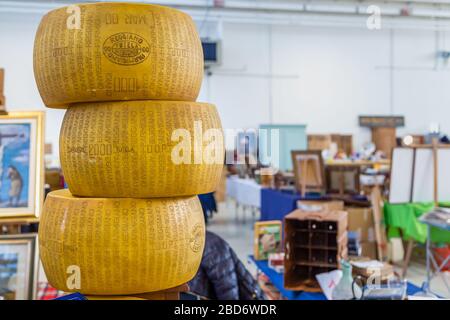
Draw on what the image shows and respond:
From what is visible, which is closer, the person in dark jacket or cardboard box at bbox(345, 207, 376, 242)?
the person in dark jacket

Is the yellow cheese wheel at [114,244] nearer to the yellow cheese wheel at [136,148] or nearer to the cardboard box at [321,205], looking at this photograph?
the yellow cheese wheel at [136,148]

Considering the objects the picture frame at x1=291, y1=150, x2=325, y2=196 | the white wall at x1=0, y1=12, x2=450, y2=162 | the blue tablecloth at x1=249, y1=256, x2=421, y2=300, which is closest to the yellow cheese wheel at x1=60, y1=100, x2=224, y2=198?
the blue tablecloth at x1=249, y1=256, x2=421, y2=300

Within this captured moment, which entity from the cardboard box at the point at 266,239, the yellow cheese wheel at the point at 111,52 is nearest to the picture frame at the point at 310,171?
the cardboard box at the point at 266,239

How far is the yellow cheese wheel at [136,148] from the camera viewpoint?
0.94 meters

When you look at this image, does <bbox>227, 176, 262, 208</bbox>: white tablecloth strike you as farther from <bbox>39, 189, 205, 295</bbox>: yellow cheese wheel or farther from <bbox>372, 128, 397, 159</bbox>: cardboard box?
<bbox>372, 128, 397, 159</bbox>: cardboard box

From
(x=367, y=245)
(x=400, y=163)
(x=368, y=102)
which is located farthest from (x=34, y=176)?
(x=368, y=102)

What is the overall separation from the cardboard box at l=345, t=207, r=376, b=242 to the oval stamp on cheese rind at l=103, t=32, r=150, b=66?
3285mm

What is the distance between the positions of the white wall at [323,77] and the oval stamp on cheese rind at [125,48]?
9006mm

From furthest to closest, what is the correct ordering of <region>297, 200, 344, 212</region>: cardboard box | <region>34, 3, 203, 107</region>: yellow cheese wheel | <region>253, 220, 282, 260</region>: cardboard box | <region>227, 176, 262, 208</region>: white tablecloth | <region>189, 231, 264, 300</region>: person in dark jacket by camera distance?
<region>227, 176, 262, 208</region>: white tablecloth → <region>297, 200, 344, 212</region>: cardboard box → <region>253, 220, 282, 260</region>: cardboard box → <region>189, 231, 264, 300</region>: person in dark jacket → <region>34, 3, 203, 107</region>: yellow cheese wheel

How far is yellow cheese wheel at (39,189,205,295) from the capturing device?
3.15 feet

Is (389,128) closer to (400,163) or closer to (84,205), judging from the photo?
(400,163)

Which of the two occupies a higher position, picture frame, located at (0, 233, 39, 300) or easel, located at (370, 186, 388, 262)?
picture frame, located at (0, 233, 39, 300)
